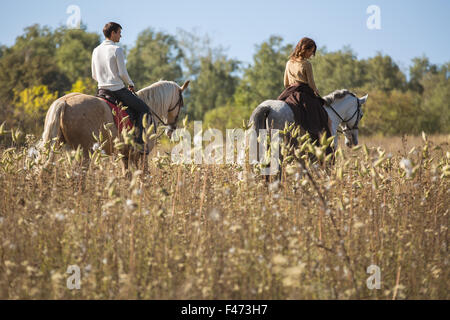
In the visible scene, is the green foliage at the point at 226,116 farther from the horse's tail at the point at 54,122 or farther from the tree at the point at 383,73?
the horse's tail at the point at 54,122

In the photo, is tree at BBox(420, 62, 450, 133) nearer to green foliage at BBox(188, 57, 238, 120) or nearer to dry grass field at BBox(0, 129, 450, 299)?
green foliage at BBox(188, 57, 238, 120)

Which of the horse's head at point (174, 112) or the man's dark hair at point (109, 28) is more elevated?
the man's dark hair at point (109, 28)

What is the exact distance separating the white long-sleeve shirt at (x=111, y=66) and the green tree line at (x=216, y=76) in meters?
25.8

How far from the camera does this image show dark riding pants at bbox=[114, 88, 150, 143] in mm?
7765

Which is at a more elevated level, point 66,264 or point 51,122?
point 51,122

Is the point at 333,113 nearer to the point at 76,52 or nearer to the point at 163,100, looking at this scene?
the point at 163,100

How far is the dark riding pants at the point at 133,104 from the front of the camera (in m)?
7.77

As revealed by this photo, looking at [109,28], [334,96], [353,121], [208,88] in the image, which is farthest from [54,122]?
[208,88]

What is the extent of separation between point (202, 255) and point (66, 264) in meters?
1.13

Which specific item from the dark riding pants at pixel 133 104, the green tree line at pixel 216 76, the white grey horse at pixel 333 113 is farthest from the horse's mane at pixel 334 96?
the green tree line at pixel 216 76

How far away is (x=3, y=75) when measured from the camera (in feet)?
123

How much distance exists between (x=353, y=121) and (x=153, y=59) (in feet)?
174

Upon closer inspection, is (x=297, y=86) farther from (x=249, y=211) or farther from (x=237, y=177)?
(x=249, y=211)

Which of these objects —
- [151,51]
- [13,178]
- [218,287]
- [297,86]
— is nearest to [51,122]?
[13,178]
